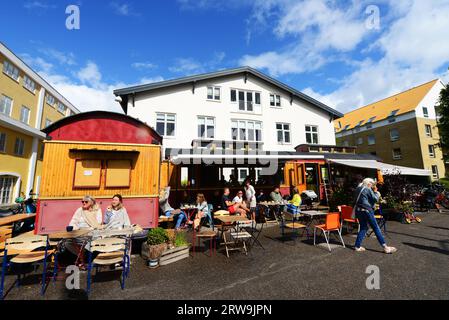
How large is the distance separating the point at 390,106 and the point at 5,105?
42.3 metres

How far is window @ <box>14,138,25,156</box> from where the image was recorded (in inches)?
637

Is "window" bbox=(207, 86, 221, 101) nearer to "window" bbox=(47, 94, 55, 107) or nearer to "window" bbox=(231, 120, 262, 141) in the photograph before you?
"window" bbox=(231, 120, 262, 141)

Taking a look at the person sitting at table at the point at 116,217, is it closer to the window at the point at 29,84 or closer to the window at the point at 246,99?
the window at the point at 246,99

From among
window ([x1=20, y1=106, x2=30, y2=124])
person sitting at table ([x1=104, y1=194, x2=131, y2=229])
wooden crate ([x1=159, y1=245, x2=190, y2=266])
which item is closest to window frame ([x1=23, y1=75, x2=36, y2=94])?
window ([x1=20, y1=106, x2=30, y2=124])

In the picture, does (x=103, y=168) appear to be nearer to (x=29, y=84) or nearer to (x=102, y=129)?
(x=102, y=129)

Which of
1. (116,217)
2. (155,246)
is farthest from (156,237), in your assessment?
(116,217)

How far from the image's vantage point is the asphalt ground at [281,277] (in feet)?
11.0

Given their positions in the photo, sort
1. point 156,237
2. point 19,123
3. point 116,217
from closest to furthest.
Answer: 1. point 156,237
2. point 116,217
3. point 19,123

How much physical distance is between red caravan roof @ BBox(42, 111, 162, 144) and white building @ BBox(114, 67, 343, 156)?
7.31 m

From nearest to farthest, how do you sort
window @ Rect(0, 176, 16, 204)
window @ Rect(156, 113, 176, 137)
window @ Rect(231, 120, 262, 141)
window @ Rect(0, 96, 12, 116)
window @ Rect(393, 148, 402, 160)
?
window @ Rect(156, 113, 176, 137) → window @ Rect(0, 176, 16, 204) → window @ Rect(0, 96, 12, 116) → window @ Rect(231, 120, 262, 141) → window @ Rect(393, 148, 402, 160)

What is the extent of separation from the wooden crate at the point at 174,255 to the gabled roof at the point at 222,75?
12263 mm

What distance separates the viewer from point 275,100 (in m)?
18.2

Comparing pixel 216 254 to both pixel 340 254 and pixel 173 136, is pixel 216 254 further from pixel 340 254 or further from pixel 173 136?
pixel 173 136
